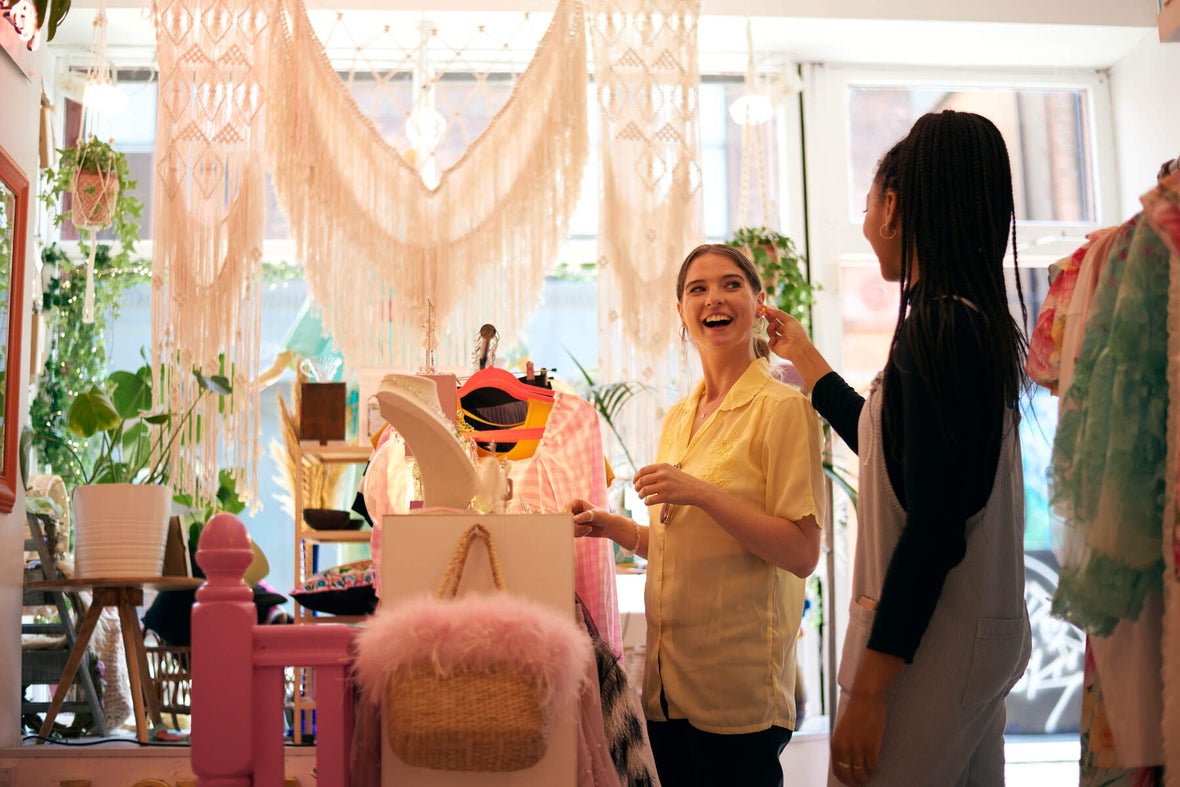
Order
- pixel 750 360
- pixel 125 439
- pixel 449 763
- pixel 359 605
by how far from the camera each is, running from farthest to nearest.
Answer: pixel 125 439 < pixel 359 605 < pixel 750 360 < pixel 449 763

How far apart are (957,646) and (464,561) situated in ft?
2.02

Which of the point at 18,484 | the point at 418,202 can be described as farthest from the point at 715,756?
the point at 18,484

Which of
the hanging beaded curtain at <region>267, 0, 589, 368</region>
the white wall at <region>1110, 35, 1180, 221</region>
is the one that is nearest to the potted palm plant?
the hanging beaded curtain at <region>267, 0, 589, 368</region>

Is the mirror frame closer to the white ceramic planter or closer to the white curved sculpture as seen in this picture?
the white ceramic planter

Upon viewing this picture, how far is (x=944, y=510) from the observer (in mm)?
1374

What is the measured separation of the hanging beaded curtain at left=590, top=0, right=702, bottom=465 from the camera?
3531 millimetres

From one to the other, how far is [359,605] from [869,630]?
7.13ft

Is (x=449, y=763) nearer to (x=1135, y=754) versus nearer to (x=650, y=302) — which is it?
(x=1135, y=754)

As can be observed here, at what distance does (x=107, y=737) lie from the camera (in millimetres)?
3455

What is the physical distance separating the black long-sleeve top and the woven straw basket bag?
396 mm

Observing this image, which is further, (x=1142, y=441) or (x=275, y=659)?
(x=275, y=659)

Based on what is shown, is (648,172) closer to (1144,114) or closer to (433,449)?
(433,449)

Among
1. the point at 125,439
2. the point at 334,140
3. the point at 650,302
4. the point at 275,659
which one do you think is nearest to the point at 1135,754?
the point at 275,659

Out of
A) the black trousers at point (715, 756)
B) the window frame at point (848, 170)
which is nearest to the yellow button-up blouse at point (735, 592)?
the black trousers at point (715, 756)
